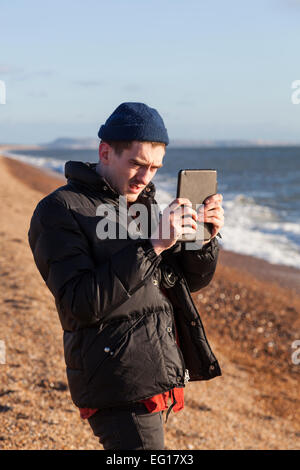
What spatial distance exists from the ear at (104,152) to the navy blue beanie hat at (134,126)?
38mm

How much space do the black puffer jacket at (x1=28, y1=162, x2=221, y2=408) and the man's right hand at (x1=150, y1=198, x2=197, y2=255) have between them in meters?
0.05

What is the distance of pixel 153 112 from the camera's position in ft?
7.89

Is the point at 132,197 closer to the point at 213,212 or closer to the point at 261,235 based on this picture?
the point at 213,212

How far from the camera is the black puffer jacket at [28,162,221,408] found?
2.14 meters

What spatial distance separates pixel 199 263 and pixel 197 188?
369 millimetres

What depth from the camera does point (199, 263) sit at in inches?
101

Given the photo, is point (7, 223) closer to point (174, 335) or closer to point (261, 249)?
→ point (261, 249)

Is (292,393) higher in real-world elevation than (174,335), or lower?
lower

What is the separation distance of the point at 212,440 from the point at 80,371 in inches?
136

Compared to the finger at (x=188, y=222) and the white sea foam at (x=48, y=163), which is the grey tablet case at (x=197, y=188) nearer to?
the finger at (x=188, y=222)

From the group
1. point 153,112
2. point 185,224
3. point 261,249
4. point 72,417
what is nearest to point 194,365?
point 185,224
